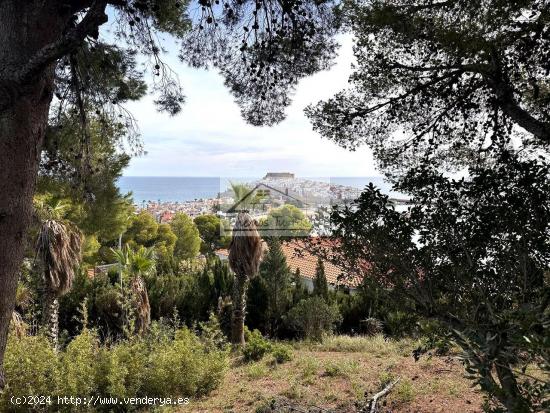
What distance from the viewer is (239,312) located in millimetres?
9445

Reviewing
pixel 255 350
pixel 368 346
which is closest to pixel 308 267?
pixel 368 346

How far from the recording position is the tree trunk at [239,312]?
30.8 feet

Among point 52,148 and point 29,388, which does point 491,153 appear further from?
point 29,388

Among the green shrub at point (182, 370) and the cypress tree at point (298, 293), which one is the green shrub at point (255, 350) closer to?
the green shrub at point (182, 370)

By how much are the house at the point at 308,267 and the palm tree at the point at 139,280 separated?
316cm

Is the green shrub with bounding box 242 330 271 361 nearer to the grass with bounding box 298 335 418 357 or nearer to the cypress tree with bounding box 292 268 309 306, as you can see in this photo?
the grass with bounding box 298 335 418 357

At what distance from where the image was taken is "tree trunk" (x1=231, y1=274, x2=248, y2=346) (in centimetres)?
938

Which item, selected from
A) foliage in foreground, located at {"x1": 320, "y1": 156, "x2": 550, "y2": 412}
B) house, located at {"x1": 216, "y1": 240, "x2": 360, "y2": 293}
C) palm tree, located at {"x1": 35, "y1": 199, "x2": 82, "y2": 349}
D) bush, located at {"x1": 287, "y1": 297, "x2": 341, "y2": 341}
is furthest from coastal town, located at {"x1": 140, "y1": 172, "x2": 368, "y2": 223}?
foliage in foreground, located at {"x1": 320, "y1": 156, "x2": 550, "y2": 412}

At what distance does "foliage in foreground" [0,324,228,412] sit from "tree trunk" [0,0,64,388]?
8.61 ft

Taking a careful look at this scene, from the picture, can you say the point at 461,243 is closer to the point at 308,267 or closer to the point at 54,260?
the point at 54,260

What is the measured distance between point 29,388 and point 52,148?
2.51m

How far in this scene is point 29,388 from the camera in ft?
14.5

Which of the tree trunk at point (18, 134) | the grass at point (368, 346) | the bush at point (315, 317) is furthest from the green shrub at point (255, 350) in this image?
the tree trunk at point (18, 134)

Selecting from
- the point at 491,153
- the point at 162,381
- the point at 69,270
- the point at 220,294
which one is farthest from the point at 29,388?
the point at 220,294
